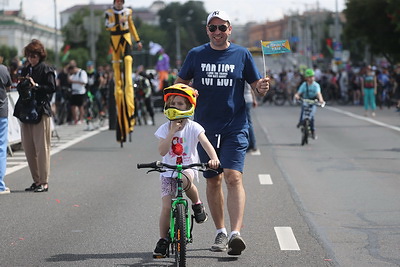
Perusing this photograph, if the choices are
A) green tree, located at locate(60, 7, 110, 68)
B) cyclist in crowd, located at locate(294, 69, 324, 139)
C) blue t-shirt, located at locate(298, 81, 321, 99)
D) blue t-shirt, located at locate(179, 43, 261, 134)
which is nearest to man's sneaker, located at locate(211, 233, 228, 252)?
blue t-shirt, located at locate(179, 43, 261, 134)

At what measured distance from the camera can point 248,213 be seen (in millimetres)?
9930

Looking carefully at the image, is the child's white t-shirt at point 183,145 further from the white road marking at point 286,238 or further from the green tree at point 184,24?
the green tree at point 184,24

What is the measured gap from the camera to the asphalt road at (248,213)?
756cm

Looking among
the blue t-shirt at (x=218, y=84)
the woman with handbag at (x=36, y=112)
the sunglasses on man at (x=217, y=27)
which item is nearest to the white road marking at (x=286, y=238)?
the blue t-shirt at (x=218, y=84)

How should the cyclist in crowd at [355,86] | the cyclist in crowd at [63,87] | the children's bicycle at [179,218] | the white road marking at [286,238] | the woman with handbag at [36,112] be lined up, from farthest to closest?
the cyclist in crowd at [355,86] < the cyclist in crowd at [63,87] < the woman with handbag at [36,112] < the white road marking at [286,238] < the children's bicycle at [179,218]

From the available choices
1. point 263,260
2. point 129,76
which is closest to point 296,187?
point 263,260

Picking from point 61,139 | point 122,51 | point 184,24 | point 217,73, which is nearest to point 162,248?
point 217,73

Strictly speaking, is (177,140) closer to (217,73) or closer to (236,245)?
(217,73)

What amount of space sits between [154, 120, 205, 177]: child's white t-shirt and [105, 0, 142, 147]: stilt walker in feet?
32.0

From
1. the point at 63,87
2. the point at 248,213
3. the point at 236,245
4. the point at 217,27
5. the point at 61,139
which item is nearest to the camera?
the point at 236,245

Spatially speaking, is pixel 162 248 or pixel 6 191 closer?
pixel 162 248

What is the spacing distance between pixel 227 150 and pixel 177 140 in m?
0.63

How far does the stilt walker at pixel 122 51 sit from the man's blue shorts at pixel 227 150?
9.26 metres

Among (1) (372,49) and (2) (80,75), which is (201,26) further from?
(2) (80,75)
